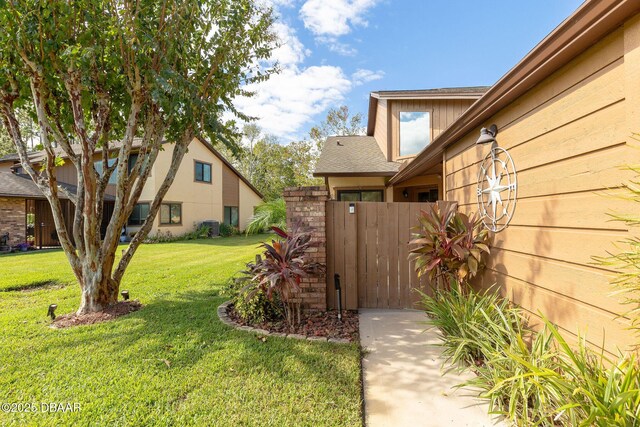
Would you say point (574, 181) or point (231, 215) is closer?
point (574, 181)

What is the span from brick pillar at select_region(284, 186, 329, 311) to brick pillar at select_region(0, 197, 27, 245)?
47.3 ft

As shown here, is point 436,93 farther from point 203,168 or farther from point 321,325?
point 203,168

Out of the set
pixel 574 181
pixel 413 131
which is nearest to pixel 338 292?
pixel 574 181

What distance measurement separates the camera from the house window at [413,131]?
913 cm

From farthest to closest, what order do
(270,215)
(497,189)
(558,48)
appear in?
(270,215), (497,189), (558,48)

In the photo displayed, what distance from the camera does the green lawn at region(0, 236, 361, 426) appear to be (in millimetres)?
2115

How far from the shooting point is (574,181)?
2129 millimetres

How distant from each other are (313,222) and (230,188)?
16.7 meters

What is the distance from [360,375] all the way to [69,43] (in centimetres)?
553

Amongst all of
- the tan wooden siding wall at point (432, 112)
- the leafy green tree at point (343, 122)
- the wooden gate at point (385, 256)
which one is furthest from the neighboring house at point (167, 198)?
the wooden gate at point (385, 256)

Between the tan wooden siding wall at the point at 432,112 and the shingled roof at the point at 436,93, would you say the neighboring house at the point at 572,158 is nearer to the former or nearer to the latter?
the tan wooden siding wall at the point at 432,112

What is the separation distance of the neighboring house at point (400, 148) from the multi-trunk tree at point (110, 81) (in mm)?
4325

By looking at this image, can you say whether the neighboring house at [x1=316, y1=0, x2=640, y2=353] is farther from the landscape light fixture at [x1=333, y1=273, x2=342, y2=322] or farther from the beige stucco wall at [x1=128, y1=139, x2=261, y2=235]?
the beige stucco wall at [x1=128, y1=139, x2=261, y2=235]

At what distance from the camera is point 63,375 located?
104 inches
